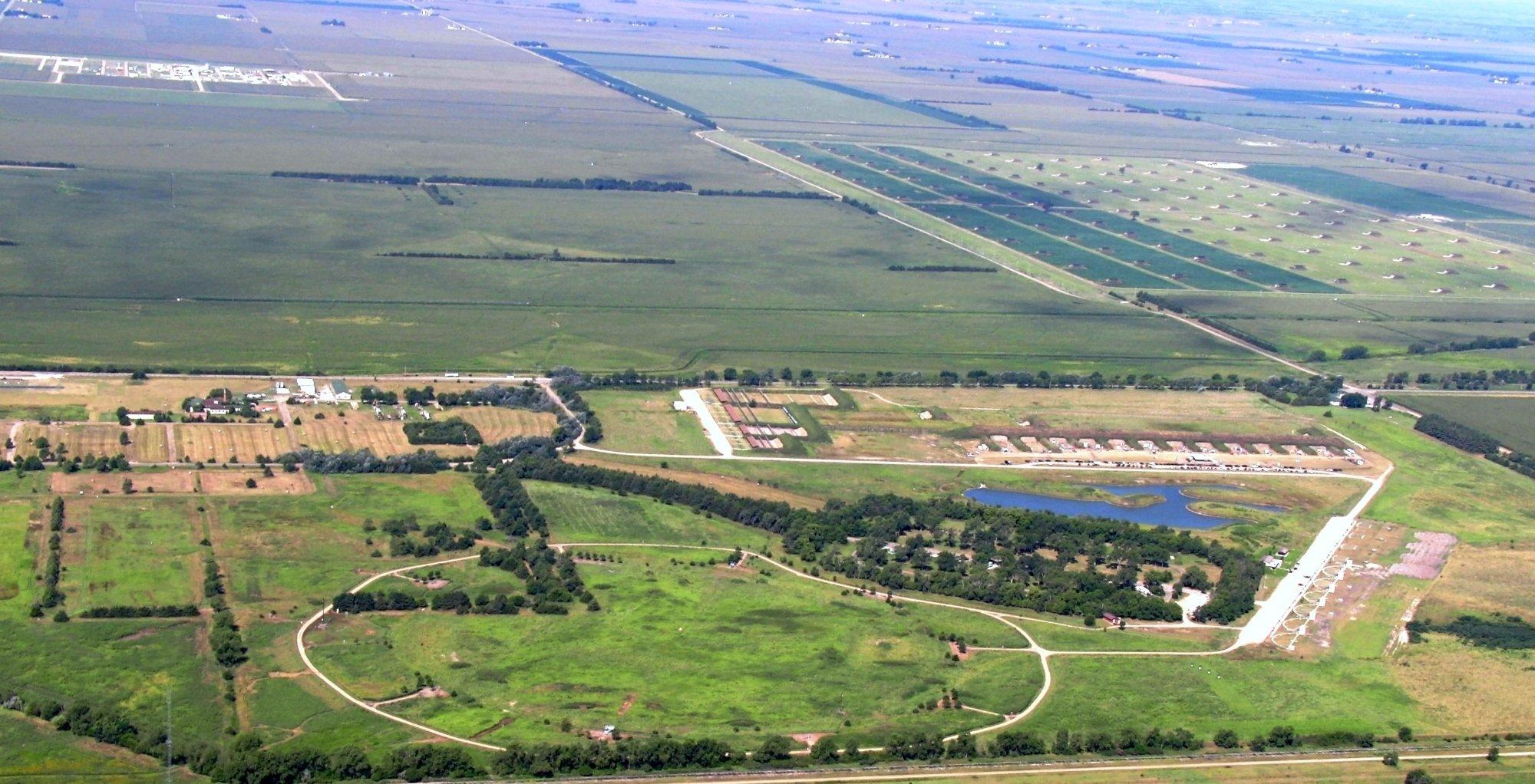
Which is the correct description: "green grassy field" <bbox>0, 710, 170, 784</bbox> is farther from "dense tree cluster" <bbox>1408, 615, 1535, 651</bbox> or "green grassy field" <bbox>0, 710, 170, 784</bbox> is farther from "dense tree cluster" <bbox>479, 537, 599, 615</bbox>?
"dense tree cluster" <bbox>1408, 615, 1535, 651</bbox>

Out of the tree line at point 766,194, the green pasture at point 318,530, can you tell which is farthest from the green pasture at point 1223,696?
the tree line at point 766,194

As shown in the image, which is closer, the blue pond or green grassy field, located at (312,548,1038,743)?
green grassy field, located at (312,548,1038,743)

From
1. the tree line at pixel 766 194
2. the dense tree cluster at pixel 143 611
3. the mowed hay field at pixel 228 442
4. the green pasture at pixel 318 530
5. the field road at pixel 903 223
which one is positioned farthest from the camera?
the tree line at pixel 766 194

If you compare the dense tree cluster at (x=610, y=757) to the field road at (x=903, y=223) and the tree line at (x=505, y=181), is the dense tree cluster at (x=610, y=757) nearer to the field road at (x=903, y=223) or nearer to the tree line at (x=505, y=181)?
the field road at (x=903, y=223)

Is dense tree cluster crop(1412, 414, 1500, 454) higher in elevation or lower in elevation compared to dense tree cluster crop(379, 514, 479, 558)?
higher

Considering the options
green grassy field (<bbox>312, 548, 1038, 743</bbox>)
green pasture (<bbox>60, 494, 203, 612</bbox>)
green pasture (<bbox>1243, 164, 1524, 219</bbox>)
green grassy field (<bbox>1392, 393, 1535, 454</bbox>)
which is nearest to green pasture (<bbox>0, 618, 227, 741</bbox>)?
green pasture (<bbox>60, 494, 203, 612</bbox>)

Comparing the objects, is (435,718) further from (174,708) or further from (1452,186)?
(1452,186)
